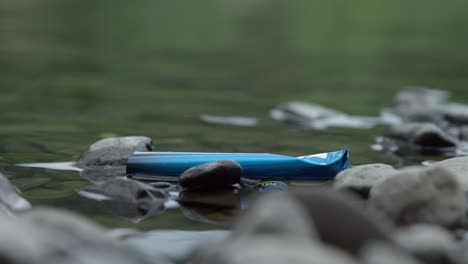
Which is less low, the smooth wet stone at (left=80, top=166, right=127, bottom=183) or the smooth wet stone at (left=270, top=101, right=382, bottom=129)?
the smooth wet stone at (left=270, top=101, right=382, bottom=129)

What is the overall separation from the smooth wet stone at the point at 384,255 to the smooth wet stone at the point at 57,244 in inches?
38.8

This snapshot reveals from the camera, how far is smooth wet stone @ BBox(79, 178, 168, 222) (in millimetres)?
5543

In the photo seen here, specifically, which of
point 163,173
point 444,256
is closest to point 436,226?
point 444,256

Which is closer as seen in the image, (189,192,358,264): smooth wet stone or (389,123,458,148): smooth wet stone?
(189,192,358,264): smooth wet stone

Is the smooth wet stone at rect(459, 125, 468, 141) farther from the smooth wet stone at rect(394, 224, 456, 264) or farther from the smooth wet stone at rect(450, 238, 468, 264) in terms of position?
the smooth wet stone at rect(394, 224, 456, 264)

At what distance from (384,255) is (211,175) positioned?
2492mm

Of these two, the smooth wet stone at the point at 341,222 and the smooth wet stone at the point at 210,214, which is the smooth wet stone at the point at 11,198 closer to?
the smooth wet stone at the point at 210,214

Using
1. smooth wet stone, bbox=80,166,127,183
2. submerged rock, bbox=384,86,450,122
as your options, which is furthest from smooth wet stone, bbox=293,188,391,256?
submerged rock, bbox=384,86,450,122

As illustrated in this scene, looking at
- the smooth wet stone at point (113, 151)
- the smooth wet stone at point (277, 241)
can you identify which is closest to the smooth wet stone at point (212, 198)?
the smooth wet stone at point (113, 151)

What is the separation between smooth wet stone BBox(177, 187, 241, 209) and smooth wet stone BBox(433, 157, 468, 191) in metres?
1.37

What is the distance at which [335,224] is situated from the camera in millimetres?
4082

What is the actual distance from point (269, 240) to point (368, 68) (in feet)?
49.7

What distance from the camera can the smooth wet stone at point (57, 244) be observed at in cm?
354

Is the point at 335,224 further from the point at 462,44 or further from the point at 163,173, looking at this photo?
the point at 462,44
